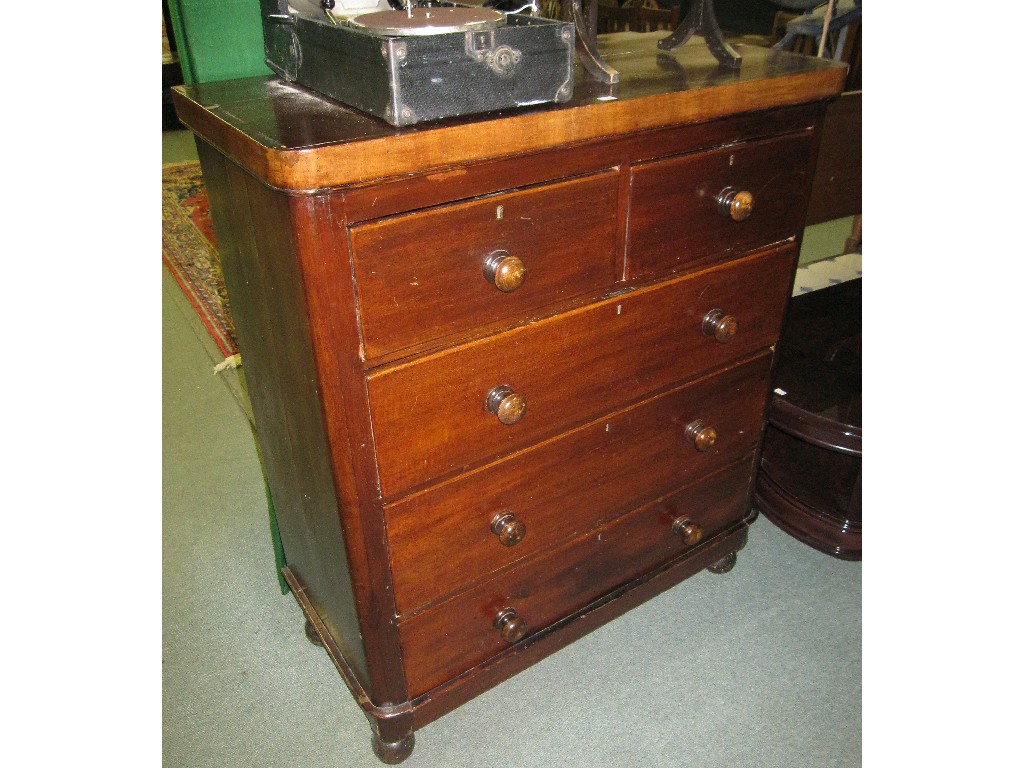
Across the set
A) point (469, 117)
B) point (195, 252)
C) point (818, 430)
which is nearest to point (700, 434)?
point (818, 430)

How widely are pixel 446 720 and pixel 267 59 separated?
1.28m

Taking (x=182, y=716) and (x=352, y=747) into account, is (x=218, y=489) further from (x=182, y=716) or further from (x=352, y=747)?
(x=352, y=747)

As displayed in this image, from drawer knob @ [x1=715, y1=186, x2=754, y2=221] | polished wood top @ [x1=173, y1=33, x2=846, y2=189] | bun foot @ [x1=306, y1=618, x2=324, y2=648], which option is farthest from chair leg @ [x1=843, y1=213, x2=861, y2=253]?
bun foot @ [x1=306, y1=618, x2=324, y2=648]

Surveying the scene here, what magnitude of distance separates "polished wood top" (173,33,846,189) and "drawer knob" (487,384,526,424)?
35 centimetres

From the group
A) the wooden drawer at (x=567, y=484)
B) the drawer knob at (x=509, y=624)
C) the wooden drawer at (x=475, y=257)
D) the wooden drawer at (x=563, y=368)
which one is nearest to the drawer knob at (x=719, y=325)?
the wooden drawer at (x=563, y=368)

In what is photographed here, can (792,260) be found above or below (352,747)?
above

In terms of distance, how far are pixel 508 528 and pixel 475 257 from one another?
48 centimetres

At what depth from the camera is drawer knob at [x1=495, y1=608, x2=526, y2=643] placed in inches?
54.5

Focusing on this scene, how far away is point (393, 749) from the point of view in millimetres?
1404

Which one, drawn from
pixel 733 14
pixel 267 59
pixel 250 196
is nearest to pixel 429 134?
pixel 250 196

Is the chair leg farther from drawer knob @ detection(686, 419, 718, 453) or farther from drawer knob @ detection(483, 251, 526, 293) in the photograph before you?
drawer knob @ detection(483, 251, 526, 293)

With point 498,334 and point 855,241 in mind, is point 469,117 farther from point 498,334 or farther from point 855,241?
point 855,241

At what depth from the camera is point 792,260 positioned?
1.48 metres

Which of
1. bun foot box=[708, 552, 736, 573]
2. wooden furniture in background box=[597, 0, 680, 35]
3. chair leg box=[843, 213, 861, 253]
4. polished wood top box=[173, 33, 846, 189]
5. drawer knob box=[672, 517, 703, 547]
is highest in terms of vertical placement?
polished wood top box=[173, 33, 846, 189]
